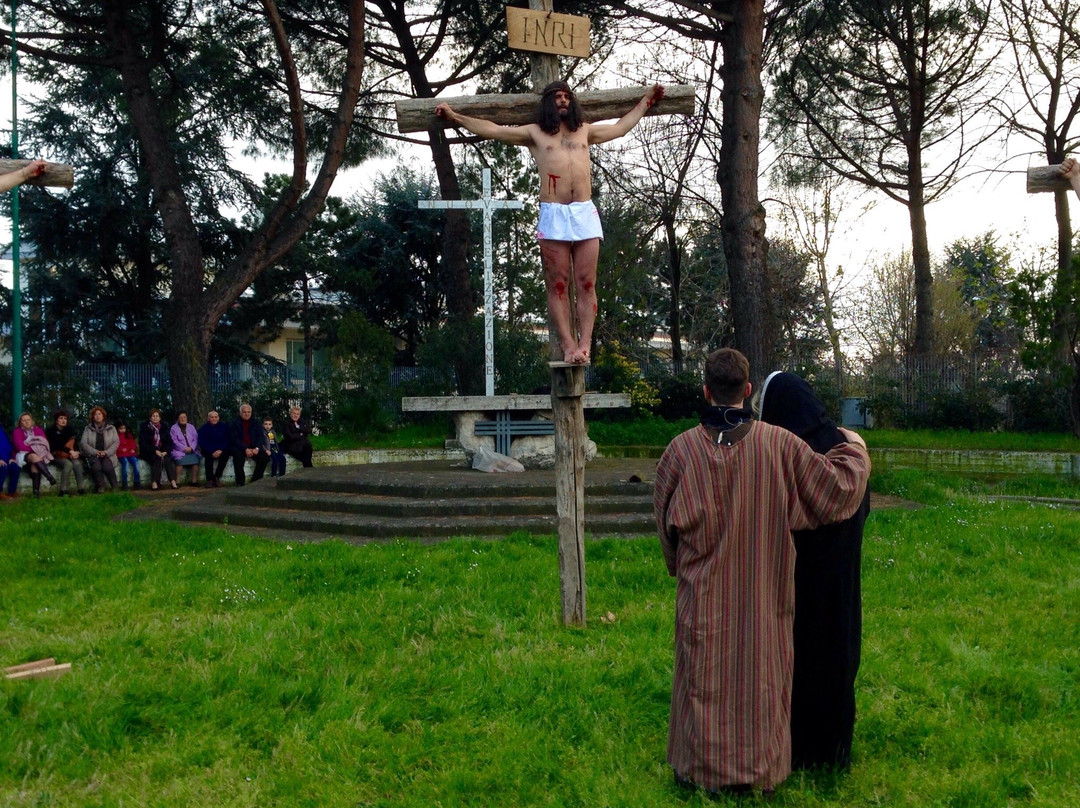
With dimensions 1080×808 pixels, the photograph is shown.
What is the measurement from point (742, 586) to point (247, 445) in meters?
12.2

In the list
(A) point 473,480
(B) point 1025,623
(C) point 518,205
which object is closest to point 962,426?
(C) point 518,205

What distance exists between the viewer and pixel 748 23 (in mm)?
14852

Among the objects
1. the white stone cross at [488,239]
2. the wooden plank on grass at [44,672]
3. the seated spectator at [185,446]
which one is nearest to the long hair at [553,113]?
the wooden plank on grass at [44,672]

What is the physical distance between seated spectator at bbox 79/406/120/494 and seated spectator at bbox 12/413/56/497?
46cm

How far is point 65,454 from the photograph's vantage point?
45.4ft

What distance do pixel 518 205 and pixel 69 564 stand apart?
765 centimetres

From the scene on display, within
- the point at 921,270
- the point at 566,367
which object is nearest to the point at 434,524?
the point at 566,367

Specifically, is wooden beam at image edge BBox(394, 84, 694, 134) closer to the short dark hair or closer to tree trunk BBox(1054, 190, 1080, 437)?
the short dark hair

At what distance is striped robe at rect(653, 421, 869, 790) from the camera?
3.79m

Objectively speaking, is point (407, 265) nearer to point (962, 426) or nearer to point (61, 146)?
point (61, 146)

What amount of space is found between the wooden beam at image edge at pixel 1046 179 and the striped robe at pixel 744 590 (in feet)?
11.4

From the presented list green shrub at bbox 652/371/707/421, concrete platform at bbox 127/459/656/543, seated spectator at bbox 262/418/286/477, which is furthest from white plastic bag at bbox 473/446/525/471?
green shrub at bbox 652/371/707/421

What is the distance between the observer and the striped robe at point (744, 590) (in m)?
3.79

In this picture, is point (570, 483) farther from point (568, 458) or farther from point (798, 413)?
point (798, 413)
